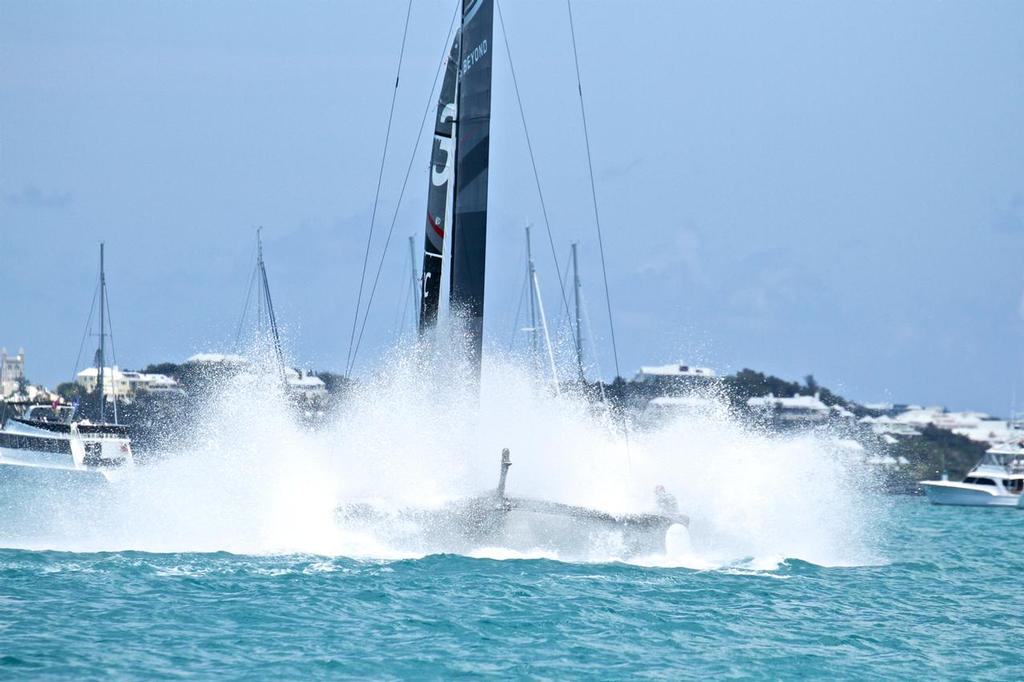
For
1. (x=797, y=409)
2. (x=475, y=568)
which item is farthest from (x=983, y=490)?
(x=475, y=568)

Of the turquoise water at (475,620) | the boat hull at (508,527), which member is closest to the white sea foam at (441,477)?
the boat hull at (508,527)

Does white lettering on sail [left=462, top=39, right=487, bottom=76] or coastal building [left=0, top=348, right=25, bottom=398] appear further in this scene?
coastal building [left=0, top=348, right=25, bottom=398]

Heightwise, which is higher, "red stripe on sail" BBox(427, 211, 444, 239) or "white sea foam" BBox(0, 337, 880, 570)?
"red stripe on sail" BBox(427, 211, 444, 239)

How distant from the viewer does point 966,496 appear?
60406 mm

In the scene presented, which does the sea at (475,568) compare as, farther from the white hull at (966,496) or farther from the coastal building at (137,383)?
the coastal building at (137,383)

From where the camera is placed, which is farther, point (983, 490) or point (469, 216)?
point (983, 490)

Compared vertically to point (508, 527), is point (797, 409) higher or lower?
higher

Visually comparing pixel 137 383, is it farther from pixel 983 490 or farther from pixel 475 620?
pixel 475 620

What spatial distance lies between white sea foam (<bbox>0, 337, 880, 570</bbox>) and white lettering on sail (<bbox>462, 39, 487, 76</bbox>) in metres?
5.20

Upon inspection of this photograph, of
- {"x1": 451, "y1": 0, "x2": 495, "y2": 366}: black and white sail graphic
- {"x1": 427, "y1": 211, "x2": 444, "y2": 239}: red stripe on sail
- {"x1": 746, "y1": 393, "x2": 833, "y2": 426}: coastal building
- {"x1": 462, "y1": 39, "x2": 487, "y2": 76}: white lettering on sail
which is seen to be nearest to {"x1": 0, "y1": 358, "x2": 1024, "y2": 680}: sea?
{"x1": 451, "y1": 0, "x2": 495, "y2": 366}: black and white sail graphic

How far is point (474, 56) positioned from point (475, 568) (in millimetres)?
9243

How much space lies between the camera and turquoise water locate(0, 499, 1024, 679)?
13.9 meters

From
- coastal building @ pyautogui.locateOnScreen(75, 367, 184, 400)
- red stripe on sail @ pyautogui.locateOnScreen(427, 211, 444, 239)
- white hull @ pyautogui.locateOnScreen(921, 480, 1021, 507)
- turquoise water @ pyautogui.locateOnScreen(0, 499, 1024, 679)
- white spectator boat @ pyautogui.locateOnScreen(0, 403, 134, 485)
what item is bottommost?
turquoise water @ pyautogui.locateOnScreen(0, 499, 1024, 679)

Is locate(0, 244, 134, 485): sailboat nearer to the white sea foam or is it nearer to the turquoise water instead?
the white sea foam
